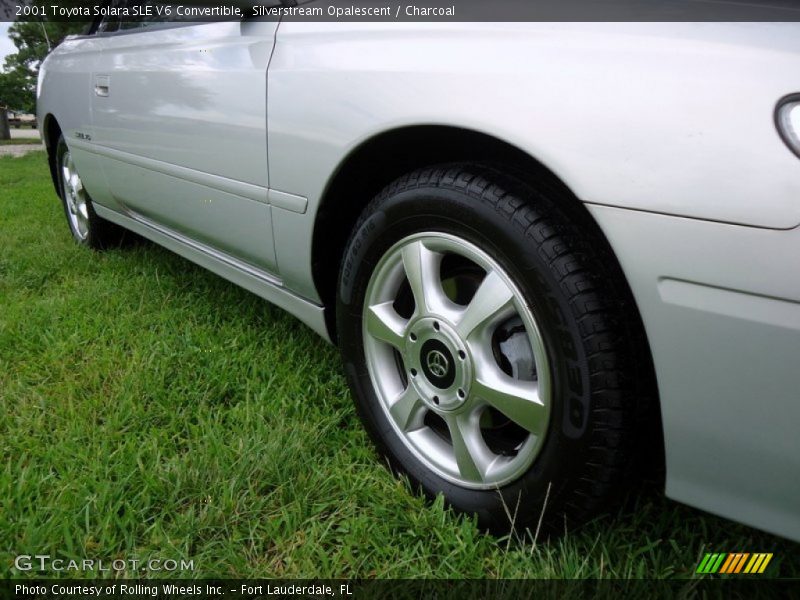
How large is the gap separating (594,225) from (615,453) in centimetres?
39

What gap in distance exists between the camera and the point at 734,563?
120 centimetres

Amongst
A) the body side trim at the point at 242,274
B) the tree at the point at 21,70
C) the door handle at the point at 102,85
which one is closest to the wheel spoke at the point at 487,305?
the body side trim at the point at 242,274

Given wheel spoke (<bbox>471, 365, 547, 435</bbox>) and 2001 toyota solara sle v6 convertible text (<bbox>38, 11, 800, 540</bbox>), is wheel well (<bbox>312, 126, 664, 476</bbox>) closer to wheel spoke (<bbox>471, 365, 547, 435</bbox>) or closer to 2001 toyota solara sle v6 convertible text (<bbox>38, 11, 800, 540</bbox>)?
2001 toyota solara sle v6 convertible text (<bbox>38, 11, 800, 540</bbox>)

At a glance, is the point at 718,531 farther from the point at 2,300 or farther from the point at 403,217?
the point at 2,300

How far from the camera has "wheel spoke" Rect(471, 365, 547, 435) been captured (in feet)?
3.70

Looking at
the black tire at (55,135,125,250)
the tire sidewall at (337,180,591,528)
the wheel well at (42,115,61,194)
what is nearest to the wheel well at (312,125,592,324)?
the tire sidewall at (337,180,591,528)

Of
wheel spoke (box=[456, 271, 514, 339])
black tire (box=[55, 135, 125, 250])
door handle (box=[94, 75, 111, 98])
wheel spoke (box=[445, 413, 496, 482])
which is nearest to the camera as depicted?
wheel spoke (box=[456, 271, 514, 339])

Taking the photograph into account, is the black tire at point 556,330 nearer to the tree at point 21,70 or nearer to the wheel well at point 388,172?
the wheel well at point 388,172

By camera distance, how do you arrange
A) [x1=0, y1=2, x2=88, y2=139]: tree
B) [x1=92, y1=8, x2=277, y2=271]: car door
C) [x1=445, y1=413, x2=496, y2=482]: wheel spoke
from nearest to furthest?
[x1=445, y1=413, x2=496, y2=482]: wheel spoke → [x1=92, y1=8, x2=277, y2=271]: car door → [x1=0, y1=2, x2=88, y2=139]: tree

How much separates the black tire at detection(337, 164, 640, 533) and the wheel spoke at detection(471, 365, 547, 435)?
3cm

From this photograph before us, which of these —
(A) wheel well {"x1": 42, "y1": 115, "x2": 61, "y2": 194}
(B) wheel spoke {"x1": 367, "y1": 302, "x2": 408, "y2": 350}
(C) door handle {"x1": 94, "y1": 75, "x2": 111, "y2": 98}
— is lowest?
(B) wheel spoke {"x1": 367, "y1": 302, "x2": 408, "y2": 350}

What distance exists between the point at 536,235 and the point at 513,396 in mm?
299

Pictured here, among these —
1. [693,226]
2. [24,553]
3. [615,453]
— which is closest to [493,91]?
[693,226]

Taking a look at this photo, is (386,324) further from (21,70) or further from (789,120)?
(21,70)
